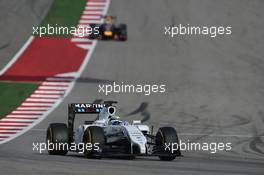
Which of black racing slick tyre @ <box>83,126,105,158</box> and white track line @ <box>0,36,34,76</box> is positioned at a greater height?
white track line @ <box>0,36,34,76</box>

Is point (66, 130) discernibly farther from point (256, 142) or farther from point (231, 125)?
point (231, 125)

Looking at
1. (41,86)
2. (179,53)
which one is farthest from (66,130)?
(179,53)

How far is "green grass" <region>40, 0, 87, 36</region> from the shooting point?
4925 centimetres

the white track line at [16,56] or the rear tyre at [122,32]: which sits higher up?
the rear tyre at [122,32]

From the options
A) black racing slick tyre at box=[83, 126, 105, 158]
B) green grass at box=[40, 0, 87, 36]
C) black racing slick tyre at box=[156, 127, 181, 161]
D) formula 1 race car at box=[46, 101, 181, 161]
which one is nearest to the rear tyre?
green grass at box=[40, 0, 87, 36]

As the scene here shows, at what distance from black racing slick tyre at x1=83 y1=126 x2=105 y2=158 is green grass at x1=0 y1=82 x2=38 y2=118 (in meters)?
12.3

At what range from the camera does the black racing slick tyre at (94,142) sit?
2038 cm

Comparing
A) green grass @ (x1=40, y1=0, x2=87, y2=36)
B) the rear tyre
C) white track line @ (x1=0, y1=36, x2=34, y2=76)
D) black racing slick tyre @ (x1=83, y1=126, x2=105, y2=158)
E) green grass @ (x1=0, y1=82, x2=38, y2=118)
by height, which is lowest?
black racing slick tyre @ (x1=83, y1=126, x2=105, y2=158)

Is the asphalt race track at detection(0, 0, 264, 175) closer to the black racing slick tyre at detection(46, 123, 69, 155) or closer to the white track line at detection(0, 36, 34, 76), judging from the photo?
the black racing slick tyre at detection(46, 123, 69, 155)

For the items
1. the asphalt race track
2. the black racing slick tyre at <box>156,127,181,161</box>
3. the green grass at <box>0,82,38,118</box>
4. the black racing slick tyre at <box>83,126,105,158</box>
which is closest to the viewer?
the asphalt race track

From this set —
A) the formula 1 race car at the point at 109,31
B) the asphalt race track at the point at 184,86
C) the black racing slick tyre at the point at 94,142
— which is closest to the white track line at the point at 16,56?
the formula 1 race car at the point at 109,31

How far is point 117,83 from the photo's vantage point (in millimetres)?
39094

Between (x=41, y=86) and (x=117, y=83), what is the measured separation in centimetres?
337

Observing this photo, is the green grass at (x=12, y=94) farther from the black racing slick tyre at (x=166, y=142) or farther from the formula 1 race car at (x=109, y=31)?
the black racing slick tyre at (x=166, y=142)
